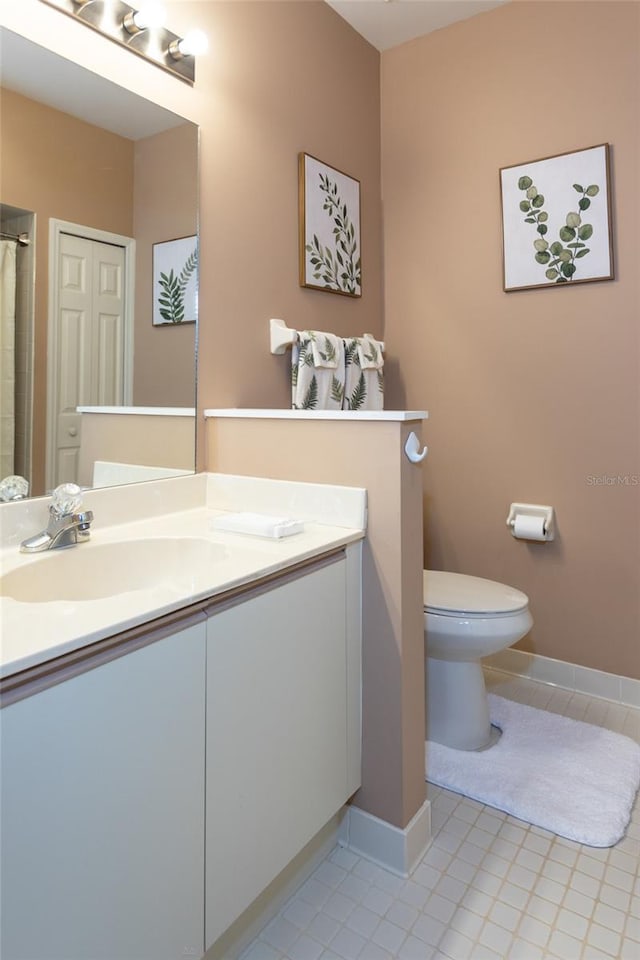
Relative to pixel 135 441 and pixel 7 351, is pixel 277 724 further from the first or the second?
pixel 7 351

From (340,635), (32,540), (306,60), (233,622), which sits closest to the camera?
(233,622)

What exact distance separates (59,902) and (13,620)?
365 millimetres

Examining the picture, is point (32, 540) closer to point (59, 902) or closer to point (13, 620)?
point (13, 620)

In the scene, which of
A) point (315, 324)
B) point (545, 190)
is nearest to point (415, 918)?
point (315, 324)

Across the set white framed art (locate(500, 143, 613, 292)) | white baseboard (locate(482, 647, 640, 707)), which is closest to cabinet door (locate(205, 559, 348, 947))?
white baseboard (locate(482, 647, 640, 707))

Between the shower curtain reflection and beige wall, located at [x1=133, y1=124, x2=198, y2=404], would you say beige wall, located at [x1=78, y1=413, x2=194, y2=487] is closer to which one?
beige wall, located at [x1=133, y1=124, x2=198, y2=404]

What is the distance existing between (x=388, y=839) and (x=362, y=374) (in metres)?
1.46

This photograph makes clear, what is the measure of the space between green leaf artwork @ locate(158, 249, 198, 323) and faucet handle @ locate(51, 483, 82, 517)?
58cm

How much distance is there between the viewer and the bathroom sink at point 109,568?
110cm

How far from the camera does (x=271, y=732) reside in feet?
3.73

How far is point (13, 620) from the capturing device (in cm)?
81

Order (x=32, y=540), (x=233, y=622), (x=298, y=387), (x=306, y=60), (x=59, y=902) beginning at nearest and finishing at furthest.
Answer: (x=59, y=902) < (x=233, y=622) < (x=32, y=540) < (x=298, y=387) < (x=306, y=60)

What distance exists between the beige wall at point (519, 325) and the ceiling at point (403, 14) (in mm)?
49

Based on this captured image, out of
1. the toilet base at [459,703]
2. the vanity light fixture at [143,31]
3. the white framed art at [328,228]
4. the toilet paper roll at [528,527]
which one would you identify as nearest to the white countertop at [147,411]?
the white framed art at [328,228]
